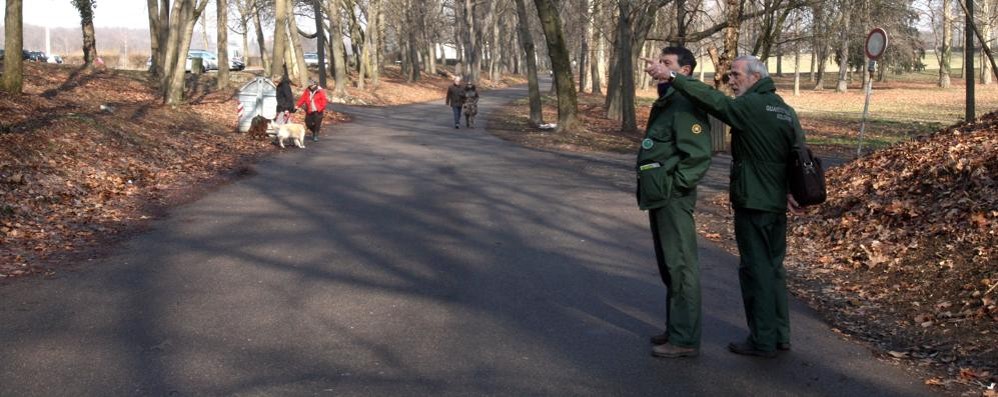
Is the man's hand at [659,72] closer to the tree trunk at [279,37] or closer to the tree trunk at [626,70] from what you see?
the tree trunk at [626,70]

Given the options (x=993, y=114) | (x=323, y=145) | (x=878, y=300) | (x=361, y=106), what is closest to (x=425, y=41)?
(x=361, y=106)

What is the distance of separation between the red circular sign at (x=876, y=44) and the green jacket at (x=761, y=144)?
13720mm

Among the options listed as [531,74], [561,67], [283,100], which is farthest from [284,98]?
[531,74]

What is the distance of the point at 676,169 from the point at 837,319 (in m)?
2.27

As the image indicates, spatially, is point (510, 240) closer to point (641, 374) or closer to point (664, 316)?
point (664, 316)

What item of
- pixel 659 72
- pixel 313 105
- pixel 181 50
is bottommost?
pixel 659 72

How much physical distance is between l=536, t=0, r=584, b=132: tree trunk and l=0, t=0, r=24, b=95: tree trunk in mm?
12473

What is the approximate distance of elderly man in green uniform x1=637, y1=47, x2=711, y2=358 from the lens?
5.75 meters

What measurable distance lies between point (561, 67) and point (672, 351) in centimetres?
2090

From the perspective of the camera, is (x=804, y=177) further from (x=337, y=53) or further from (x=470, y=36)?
(x=470, y=36)

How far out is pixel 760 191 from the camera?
5.88 meters

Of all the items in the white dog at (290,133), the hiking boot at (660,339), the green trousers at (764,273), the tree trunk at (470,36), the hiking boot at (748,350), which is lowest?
the hiking boot at (748,350)

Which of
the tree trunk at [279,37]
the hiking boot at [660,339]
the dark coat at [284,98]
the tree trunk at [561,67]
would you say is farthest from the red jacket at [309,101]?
the hiking boot at [660,339]

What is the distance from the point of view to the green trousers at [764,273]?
19.5 feet
